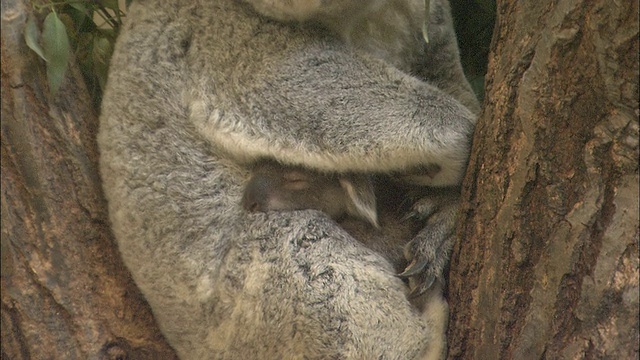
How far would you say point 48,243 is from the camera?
8.64ft

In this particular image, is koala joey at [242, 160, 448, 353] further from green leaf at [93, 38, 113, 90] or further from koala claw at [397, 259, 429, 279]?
green leaf at [93, 38, 113, 90]

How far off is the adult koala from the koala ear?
0.34 feet

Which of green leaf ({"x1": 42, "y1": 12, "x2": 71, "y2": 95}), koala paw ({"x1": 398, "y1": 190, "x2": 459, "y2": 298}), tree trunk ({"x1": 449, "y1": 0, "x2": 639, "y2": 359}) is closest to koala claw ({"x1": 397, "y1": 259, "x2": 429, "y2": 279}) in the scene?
Answer: koala paw ({"x1": 398, "y1": 190, "x2": 459, "y2": 298})

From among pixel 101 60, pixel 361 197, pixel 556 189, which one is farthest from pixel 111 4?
pixel 556 189

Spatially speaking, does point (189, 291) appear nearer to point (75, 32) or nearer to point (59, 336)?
point (59, 336)

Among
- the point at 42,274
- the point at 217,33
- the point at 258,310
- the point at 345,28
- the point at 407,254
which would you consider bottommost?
the point at 42,274

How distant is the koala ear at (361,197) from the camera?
2.73 m

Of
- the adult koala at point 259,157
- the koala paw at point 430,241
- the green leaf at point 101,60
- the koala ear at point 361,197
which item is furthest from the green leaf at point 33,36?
the koala paw at point 430,241

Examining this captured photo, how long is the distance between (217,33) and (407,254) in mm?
1089

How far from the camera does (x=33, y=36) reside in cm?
254

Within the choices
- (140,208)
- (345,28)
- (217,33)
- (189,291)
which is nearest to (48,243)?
(140,208)

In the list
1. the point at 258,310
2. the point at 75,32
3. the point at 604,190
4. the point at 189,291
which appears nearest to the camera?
the point at 604,190

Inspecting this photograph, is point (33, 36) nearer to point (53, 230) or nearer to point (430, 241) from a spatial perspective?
point (53, 230)

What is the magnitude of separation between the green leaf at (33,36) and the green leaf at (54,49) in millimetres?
22
